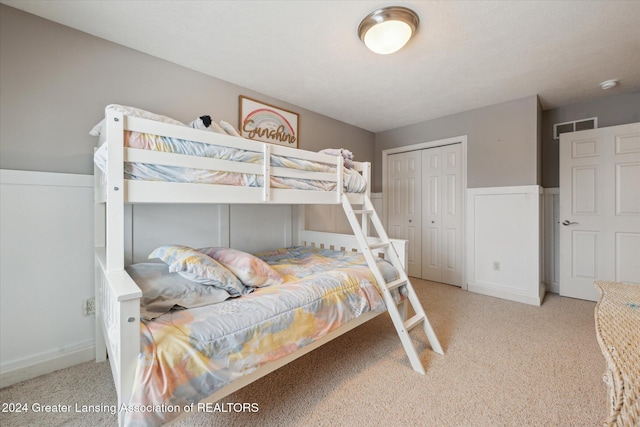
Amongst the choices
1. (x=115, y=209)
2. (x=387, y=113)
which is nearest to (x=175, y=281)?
(x=115, y=209)

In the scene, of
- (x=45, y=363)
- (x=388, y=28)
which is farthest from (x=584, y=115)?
(x=45, y=363)

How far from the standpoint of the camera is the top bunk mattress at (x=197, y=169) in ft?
3.89

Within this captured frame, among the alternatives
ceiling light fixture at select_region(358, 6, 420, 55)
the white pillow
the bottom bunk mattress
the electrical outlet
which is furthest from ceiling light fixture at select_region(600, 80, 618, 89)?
the electrical outlet

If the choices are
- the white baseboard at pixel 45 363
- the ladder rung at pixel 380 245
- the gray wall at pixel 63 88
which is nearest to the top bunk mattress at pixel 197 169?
the gray wall at pixel 63 88

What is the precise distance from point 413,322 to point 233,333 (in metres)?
1.28

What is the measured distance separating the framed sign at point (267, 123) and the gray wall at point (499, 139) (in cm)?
193

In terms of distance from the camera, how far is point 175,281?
54.7 inches

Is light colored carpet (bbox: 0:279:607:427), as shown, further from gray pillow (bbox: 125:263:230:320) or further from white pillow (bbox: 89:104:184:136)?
white pillow (bbox: 89:104:184:136)

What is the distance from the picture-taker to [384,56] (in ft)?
7.02

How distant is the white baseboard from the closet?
11.9 ft

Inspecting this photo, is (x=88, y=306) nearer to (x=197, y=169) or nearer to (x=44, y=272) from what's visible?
(x=44, y=272)

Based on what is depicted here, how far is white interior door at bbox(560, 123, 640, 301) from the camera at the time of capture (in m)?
2.65

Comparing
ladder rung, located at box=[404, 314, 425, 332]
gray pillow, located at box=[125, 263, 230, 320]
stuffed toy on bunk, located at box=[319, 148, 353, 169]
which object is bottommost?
ladder rung, located at box=[404, 314, 425, 332]

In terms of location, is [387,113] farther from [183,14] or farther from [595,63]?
[183,14]
